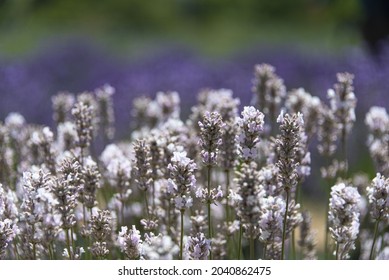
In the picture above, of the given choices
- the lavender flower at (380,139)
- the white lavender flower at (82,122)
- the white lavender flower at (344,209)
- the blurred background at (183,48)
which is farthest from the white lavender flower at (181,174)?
the blurred background at (183,48)

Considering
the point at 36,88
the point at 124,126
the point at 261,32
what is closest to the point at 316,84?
the point at 124,126

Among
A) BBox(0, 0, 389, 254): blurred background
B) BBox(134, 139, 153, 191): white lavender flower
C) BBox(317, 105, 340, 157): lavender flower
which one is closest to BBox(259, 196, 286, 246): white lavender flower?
BBox(134, 139, 153, 191): white lavender flower

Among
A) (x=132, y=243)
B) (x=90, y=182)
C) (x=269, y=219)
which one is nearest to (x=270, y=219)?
(x=269, y=219)

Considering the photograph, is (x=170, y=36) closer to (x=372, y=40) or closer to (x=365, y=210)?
(x=372, y=40)

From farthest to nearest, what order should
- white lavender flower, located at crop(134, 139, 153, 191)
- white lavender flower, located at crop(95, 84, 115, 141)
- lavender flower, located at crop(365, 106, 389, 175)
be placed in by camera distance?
white lavender flower, located at crop(95, 84, 115, 141) → lavender flower, located at crop(365, 106, 389, 175) → white lavender flower, located at crop(134, 139, 153, 191)

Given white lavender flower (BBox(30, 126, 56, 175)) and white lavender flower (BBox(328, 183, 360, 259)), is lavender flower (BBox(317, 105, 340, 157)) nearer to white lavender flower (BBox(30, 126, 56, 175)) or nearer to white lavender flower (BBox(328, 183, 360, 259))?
white lavender flower (BBox(328, 183, 360, 259))

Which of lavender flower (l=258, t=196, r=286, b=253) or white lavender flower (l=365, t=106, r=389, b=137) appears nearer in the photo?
lavender flower (l=258, t=196, r=286, b=253)
